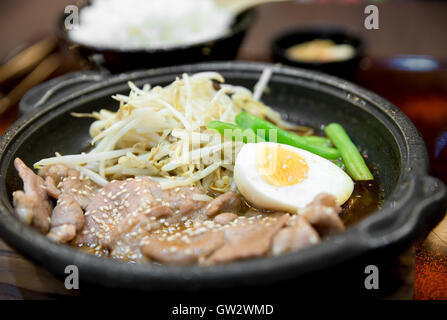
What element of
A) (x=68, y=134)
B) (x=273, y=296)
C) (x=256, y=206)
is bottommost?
(x=273, y=296)

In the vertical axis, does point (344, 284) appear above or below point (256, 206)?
below

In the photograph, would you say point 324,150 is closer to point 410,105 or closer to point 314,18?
point 410,105

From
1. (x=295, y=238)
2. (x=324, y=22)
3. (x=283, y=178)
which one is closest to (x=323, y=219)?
(x=295, y=238)

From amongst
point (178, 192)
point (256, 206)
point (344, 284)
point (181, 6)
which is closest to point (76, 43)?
point (181, 6)

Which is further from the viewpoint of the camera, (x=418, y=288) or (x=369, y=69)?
(x=369, y=69)

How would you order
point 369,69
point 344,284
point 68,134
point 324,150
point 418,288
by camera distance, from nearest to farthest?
point 344,284 < point 418,288 < point 324,150 < point 68,134 < point 369,69

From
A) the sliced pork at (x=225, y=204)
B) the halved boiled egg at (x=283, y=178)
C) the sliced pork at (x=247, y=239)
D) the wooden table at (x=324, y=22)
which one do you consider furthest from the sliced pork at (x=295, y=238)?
the wooden table at (x=324, y=22)

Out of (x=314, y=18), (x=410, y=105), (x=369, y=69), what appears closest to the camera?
(x=410, y=105)

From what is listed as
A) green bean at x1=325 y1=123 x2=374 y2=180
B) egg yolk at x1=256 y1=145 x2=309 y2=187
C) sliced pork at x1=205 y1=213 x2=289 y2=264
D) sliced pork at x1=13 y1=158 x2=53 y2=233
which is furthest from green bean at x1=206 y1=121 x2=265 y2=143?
sliced pork at x1=13 y1=158 x2=53 y2=233

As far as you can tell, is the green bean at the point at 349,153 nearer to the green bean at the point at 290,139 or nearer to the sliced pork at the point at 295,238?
the green bean at the point at 290,139
